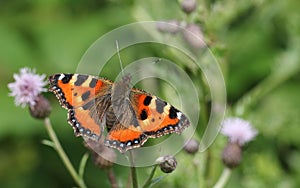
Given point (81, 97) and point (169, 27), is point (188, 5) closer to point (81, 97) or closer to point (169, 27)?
point (169, 27)

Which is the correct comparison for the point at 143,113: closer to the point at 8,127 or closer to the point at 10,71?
the point at 8,127

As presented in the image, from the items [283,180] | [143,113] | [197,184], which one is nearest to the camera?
[143,113]

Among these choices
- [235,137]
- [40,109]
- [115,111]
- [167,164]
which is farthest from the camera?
[235,137]

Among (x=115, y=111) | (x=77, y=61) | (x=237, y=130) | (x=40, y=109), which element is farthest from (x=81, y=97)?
(x=77, y=61)

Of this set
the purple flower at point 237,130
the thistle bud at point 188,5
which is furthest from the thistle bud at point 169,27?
the purple flower at point 237,130

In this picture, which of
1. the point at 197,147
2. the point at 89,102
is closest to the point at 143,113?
the point at 89,102
